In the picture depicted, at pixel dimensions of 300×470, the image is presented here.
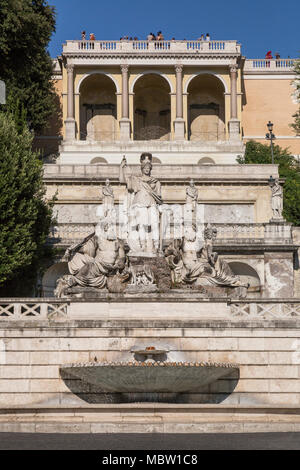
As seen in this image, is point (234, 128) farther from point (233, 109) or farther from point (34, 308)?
point (34, 308)

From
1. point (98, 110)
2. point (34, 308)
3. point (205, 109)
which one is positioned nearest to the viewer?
point (34, 308)

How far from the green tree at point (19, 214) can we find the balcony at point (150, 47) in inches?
1016

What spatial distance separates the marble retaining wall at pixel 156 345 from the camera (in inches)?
907

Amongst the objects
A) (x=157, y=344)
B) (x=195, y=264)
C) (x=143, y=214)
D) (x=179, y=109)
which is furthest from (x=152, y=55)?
(x=157, y=344)

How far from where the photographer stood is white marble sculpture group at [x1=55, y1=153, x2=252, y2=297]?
80.3 ft

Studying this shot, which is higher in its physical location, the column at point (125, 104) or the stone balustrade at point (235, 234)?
the column at point (125, 104)

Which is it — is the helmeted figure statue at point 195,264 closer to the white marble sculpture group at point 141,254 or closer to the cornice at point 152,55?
the white marble sculpture group at point 141,254

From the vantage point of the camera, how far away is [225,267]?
25766 millimetres

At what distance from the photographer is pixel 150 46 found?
5878 cm

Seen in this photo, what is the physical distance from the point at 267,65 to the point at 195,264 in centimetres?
4311

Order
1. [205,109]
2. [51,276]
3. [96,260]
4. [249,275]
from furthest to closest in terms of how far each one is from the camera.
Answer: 1. [205,109]
2. [249,275]
3. [51,276]
4. [96,260]

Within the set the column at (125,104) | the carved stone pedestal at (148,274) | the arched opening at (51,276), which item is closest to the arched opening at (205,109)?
the column at (125,104)

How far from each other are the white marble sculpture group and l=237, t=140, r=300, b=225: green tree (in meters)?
16.6

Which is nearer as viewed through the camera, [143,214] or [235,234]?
[143,214]
